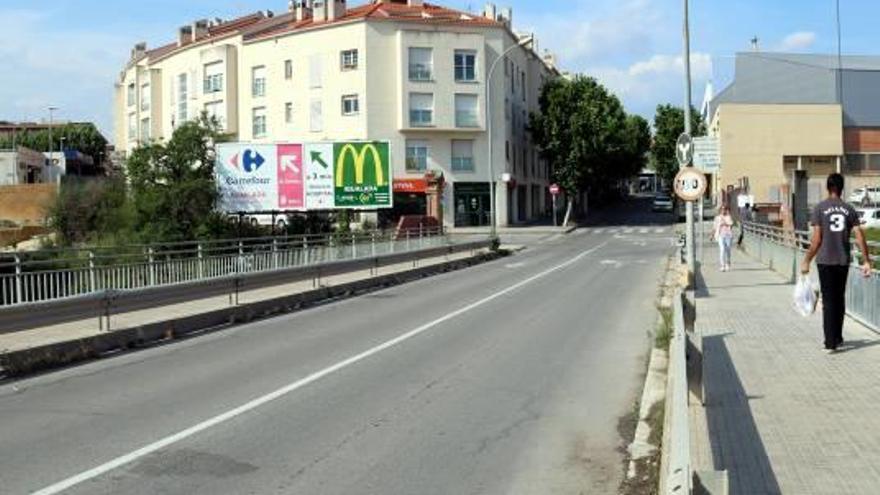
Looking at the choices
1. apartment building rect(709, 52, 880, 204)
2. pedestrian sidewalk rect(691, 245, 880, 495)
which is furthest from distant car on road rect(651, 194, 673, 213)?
pedestrian sidewalk rect(691, 245, 880, 495)

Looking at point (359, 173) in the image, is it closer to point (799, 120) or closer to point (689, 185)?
point (689, 185)

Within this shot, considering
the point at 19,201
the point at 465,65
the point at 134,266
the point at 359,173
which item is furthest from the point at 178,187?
the point at 19,201

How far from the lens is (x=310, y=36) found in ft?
233

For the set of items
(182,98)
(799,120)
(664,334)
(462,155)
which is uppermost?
(182,98)

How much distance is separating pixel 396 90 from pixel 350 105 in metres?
3.34

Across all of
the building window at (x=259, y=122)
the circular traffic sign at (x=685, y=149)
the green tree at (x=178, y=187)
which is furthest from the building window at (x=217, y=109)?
the circular traffic sign at (x=685, y=149)

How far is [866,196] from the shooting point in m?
80.2

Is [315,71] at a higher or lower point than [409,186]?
higher

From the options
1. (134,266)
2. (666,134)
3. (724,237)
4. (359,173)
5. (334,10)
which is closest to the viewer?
(134,266)

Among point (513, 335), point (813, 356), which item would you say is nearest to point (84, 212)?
point (513, 335)

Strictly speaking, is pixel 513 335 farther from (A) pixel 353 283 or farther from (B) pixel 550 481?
(A) pixel 353 283

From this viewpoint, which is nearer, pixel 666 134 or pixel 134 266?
pixel 134 266

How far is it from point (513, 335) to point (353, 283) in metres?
9.85

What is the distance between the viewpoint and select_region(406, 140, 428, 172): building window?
68.2m
